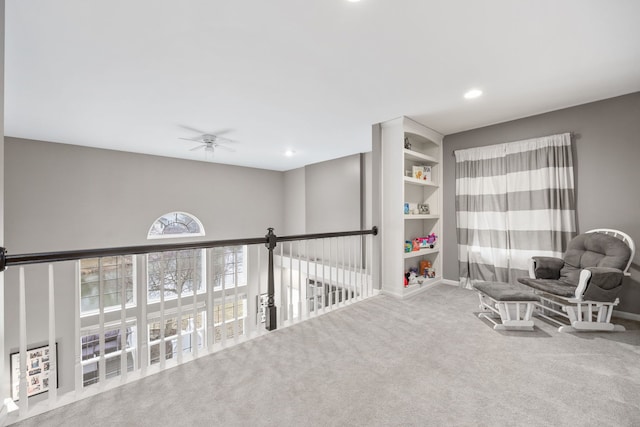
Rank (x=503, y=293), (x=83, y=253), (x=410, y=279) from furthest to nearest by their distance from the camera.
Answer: (x=410, y=279), (x=503, y=293), (x=83, y=253)

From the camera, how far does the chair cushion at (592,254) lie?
246 centimetres

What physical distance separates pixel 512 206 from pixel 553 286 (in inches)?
46.5

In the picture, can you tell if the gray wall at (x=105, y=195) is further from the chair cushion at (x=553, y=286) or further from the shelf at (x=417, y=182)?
the chair cushion at (x=553, y=286)

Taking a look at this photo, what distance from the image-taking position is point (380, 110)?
3.26 m

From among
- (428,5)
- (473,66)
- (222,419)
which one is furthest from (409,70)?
(222,419)

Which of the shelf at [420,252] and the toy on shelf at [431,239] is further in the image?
the toy on shelf at [431,239]

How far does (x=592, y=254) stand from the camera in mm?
2680

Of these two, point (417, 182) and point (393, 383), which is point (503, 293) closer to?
point (393, 383)

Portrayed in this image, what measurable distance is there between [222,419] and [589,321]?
3.09 meters

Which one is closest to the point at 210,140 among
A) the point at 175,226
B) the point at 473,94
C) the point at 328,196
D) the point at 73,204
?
the point at 175,226

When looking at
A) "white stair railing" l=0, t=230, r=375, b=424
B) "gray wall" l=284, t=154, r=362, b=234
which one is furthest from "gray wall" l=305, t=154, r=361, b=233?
"white stair railing" l=0, t=230, r=375, b=424

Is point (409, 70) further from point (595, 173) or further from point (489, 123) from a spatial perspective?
point (595, 173)

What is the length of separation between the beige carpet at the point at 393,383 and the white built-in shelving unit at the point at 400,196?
1.12 meters

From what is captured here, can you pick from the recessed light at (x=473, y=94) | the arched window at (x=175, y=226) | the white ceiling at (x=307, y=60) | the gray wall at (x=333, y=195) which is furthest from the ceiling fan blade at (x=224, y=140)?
the recessed light at (x=473, y=94)
